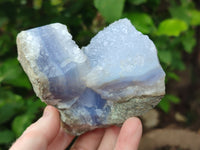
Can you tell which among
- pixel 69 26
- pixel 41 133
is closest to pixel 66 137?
pixel 41 133

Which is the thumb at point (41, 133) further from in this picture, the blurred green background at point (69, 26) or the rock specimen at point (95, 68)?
the blurred green background at point (69, 26)

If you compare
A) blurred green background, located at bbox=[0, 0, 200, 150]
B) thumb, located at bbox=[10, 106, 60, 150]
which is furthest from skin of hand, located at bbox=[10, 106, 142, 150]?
blurred green background, located at bbox=[0, 0, 200, 150]

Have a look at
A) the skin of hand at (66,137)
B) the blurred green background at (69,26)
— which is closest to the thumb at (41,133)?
the skin of hand at (66,137)

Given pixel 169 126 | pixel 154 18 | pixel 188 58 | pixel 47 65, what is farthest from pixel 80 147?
pixel 188 58

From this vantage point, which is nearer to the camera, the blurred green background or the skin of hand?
the skin of hand

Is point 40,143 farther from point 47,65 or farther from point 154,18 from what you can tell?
point 154,18

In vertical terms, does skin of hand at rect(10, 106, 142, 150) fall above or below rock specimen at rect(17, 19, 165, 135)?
below

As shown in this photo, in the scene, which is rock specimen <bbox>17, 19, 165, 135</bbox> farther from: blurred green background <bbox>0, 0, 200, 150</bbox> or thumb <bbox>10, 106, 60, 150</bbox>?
blurred green background <bbox>0, 0, 200, 150</bbox>

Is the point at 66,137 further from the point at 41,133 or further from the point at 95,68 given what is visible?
the point at 95,68
